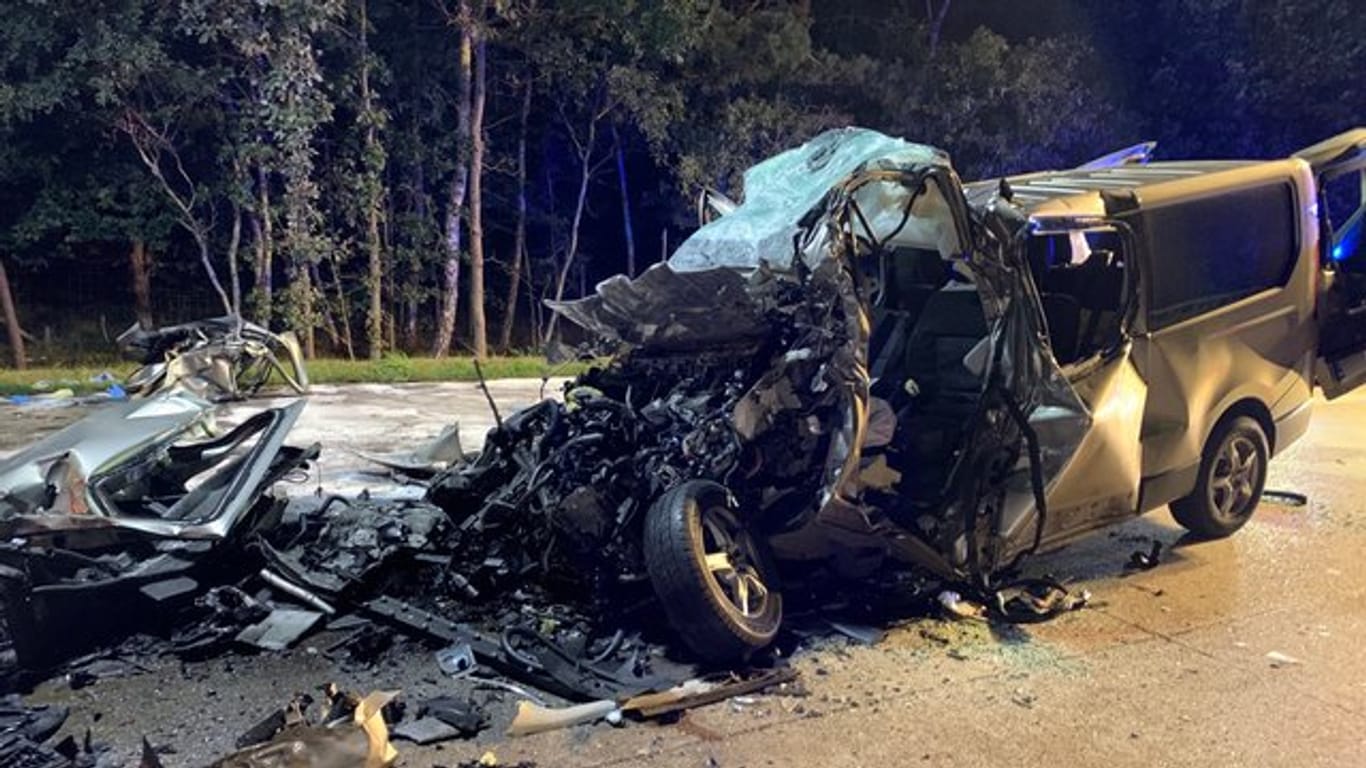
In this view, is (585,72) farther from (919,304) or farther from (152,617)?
(152,617)

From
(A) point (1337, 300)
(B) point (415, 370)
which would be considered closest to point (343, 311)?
(B) point (415, 370)

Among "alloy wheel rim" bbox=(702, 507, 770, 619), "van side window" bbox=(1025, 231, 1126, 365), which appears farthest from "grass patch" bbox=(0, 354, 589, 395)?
"alloy wheel rim" bbox=(702, 507, 770, 619)

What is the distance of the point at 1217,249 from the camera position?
6027 mm

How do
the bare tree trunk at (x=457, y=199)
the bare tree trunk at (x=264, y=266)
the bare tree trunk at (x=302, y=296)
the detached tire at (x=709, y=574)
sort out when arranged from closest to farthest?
1. the detached tire at (x=709, y=574)
2. the bare tree trunk at (x=264, y=266)
3. the bare tree trunk at (x=302, y=296)
4. the bare tree trunk at (x=457, y=199)

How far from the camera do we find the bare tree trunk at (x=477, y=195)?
1791cm

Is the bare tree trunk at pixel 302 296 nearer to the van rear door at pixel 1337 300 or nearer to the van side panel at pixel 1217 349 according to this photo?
the van side panel at pixel 1217 349

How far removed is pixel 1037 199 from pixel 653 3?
12.9 meters

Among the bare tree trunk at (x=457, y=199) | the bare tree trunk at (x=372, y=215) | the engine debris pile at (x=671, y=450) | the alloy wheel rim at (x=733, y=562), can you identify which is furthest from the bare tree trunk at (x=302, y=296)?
the alloy wheel rim at (x=733, y=562)

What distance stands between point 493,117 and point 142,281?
22.8 feet

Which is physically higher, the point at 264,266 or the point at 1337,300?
the point at 264,266

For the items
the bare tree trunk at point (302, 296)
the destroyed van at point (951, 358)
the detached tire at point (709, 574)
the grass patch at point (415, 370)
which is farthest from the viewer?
the bare tree trunk at point (302, 296)

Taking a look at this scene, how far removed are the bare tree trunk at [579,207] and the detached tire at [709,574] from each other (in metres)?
14.9

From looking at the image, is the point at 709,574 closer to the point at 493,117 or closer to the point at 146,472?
the point at 146,472

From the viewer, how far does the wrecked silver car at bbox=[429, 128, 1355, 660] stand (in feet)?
15.6
